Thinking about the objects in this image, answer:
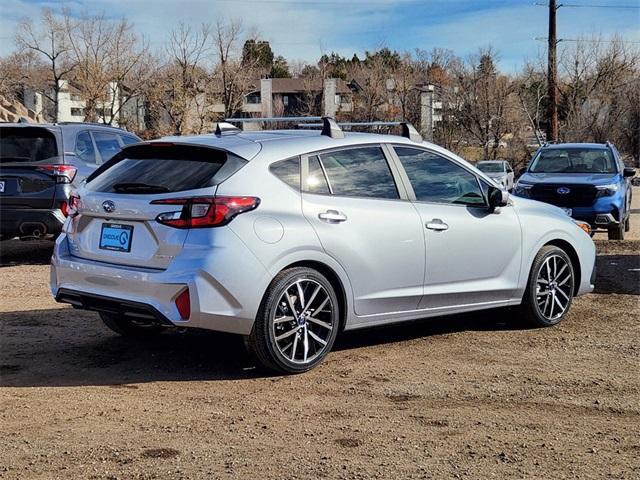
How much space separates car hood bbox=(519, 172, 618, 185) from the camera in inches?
532

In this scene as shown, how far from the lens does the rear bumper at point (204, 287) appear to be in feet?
16.6

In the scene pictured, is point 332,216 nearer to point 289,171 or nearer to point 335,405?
point 289,171

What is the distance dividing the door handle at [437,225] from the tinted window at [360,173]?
341 millimetres

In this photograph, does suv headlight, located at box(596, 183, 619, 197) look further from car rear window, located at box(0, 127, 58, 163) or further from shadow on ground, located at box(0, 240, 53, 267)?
shadow on ground, located at box(0, 240, 53, 267)

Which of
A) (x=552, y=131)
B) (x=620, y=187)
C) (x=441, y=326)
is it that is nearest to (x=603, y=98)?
(x=552, y=131)

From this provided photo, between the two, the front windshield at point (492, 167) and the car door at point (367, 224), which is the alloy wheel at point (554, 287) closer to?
the car door at point (367, 224)

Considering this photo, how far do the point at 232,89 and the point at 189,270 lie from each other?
51477 millimetres

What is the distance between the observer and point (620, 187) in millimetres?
13734

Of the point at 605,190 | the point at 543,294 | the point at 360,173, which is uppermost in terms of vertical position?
the point at 360,173

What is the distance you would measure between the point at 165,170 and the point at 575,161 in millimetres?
10801

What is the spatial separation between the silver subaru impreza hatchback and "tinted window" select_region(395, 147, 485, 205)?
1 cm

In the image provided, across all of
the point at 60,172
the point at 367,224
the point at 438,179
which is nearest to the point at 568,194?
the point at 438,179

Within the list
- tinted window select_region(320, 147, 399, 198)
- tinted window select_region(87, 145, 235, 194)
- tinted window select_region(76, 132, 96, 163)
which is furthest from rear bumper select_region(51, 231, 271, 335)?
tinted window select_region(76, 132, 96, 163)

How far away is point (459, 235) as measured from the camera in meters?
6.45
